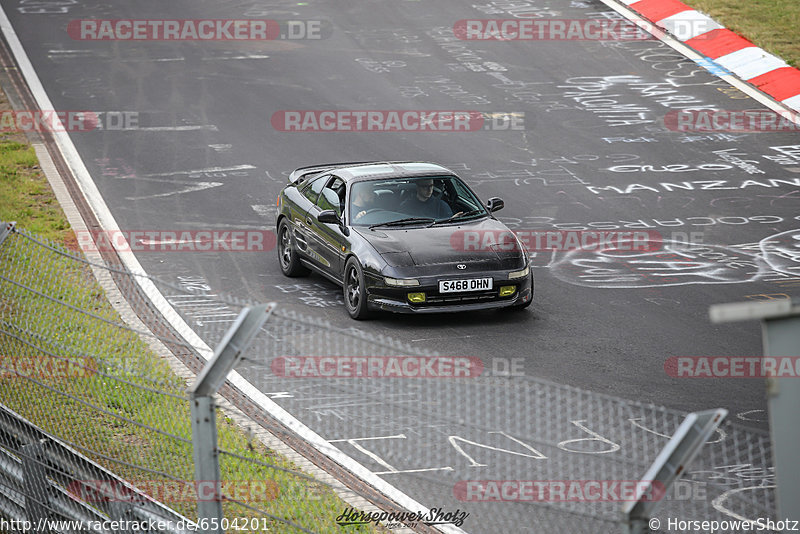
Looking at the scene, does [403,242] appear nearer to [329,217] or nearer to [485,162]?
[329,217]

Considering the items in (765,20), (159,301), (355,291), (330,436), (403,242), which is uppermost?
(330,436)

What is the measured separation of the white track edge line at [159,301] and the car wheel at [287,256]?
1.70 metres

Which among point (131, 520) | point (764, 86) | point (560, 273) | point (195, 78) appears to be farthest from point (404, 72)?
point (131, 520)

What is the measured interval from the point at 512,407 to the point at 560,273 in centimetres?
879

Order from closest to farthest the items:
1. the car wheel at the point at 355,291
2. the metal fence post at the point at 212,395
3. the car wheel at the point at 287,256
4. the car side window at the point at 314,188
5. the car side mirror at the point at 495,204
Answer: the metal fence post at the point at 212,395 → the car wheel at the point at 355,291 → the car side mirror at the point at 495,204 → the car side window at the point at 314,188 → the car wheel at the point at 287,256

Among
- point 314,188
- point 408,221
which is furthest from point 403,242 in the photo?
point 314,188

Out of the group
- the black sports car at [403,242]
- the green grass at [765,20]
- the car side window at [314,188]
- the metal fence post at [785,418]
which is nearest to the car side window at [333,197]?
the black sports car at [403,242]

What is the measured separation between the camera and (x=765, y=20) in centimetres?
2392

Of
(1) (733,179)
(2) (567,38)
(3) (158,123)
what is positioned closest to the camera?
(1) (733,179)

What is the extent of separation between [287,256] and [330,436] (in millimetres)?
8402

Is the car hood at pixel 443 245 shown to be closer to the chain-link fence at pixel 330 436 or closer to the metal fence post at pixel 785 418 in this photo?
the chain-link fence at pixel 330 436

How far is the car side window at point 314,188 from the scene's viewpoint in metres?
12.8

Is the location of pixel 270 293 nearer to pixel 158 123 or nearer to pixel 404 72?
pixel 158 123

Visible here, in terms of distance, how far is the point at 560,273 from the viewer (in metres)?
13.1
